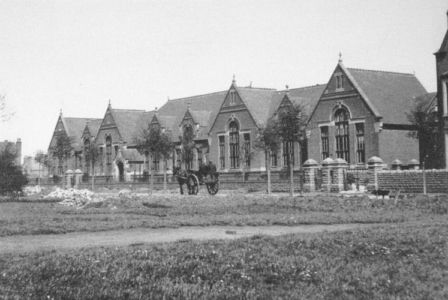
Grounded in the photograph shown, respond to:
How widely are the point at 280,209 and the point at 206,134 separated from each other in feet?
123

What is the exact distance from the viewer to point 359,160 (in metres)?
43.3

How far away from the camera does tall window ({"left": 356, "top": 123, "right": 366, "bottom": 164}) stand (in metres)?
43.1

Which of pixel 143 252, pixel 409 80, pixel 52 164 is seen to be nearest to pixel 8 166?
pixel 143 252

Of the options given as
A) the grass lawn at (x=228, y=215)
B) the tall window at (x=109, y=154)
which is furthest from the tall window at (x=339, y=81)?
the tall window at (x=109, y=154)

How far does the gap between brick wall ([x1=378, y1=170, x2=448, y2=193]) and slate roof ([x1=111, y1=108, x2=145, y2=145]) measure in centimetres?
3983

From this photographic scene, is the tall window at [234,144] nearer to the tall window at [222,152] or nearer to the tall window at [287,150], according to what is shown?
the tall window at [222,152]

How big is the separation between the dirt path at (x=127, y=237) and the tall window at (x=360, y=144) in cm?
2885

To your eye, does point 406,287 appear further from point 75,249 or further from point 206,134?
point 206,134

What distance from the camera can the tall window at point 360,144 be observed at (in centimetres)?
4312

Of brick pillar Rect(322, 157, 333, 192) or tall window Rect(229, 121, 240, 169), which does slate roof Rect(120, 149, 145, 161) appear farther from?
brick pillar Rect(322, 157, 333, 192)

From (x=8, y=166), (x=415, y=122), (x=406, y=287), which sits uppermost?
(x=415, y=122)

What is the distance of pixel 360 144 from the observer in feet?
142

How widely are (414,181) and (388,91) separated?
14345 mm

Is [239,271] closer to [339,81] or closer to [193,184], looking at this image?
[193,184]
